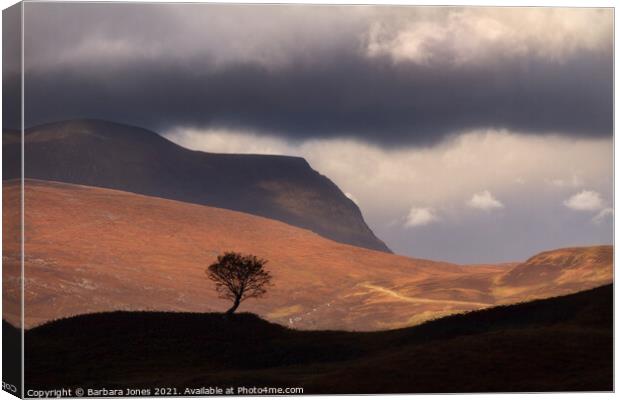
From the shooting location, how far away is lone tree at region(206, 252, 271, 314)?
41.1 metres

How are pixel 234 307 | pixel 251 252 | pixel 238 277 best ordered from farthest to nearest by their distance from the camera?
pixel 251 252, pixel 234 307, pixel 238 277

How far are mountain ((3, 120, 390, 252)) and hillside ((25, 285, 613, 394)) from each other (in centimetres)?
413

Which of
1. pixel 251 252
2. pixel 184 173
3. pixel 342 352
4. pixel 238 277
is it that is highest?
pixel 184 173

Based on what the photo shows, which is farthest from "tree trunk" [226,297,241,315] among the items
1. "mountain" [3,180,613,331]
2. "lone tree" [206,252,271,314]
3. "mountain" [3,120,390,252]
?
"mountain" [3,120,390,252]

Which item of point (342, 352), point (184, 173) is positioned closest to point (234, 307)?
point (342, 352)

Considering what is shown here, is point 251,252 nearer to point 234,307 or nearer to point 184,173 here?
point 234,307

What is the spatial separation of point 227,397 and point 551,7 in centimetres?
1640

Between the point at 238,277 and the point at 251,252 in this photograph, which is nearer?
the point at 238,277

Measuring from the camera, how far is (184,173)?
42.4 metres

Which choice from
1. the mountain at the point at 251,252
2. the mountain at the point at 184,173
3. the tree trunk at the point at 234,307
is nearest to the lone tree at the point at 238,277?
the tree trunk at the point at 234,307

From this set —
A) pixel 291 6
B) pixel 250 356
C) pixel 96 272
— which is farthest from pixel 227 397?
pixel 291 6

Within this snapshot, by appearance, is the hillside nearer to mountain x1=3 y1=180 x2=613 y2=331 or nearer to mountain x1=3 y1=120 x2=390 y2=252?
mountain x1=3 y1=180 x2=613 y2=331

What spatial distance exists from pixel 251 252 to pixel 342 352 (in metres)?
4.64

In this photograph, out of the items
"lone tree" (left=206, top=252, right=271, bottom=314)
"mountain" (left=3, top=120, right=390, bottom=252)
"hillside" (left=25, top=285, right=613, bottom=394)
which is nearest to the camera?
"hillside" (left=25, top=285, right=613, bottom=394)
